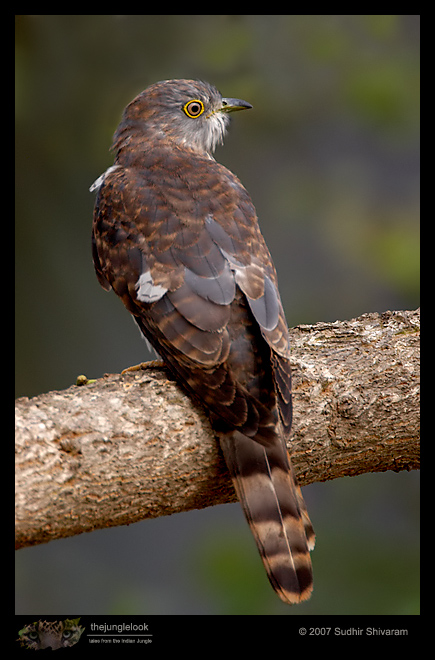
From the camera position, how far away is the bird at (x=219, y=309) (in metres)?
2.68

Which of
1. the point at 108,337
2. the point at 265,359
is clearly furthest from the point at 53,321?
the point at 265,359

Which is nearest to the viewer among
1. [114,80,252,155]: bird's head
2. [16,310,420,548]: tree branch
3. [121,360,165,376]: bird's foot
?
[16,310,420,548]: tree branch

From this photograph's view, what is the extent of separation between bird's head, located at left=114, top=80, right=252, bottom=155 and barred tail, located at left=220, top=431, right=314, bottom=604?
79.6 inches

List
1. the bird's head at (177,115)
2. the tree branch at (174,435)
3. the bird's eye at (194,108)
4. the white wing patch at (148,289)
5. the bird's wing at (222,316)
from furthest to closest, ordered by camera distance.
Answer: the bird's eye at (194,108) → the bird's head at (177,115) → the white wing patch at (148,289) → the bird's wing at (222,316) → the tree branch at (174,435)

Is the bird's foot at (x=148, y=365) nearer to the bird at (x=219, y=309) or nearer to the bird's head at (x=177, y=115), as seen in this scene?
the bird at (x=219, y=309)

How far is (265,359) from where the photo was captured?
9.49 feet

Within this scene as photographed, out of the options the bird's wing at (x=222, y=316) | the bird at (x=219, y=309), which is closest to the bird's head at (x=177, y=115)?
→ the bird at (x=219, y=309)

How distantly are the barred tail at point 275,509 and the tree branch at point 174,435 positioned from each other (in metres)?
0.13

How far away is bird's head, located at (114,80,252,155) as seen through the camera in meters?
4.03

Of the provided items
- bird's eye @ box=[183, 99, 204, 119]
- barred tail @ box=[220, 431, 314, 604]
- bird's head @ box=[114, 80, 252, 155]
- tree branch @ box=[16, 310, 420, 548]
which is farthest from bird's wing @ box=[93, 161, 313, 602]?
bird's eye @ box=[183, 99, 204, 119]

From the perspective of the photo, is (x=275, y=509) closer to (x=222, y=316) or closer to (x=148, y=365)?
(x=222, y=316)

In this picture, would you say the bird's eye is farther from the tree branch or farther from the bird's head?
the tree branch

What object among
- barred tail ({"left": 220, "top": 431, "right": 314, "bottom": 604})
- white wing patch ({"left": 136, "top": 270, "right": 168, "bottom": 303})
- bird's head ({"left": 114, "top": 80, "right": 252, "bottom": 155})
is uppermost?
bird's head ({"left": 114, "top": 80, "right": 252, "bottom": 155})

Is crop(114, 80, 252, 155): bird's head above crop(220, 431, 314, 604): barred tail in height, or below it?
above
